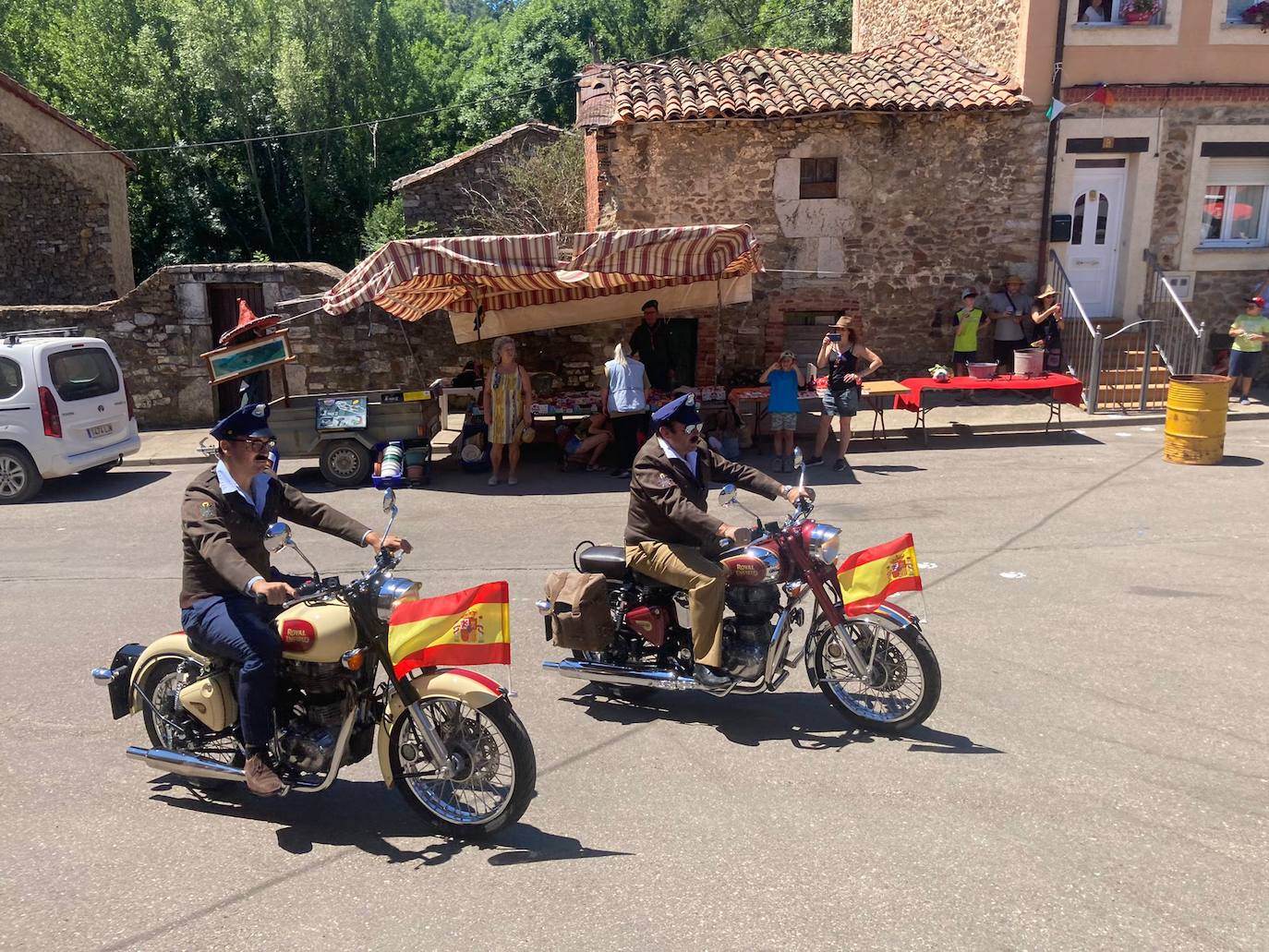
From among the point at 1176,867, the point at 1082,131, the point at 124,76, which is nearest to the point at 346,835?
the point at 1176,867

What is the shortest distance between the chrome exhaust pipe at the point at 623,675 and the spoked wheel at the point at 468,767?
134cm

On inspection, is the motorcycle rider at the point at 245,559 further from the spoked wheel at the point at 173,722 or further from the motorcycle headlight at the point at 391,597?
the spoked wheel at the point at 173,722

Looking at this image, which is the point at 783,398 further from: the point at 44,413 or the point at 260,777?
the point at 260,777

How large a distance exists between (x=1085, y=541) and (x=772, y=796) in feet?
17.3

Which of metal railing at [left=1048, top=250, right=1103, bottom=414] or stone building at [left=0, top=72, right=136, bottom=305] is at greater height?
stone building at [left=0, top=72, right=136, bottom=305]

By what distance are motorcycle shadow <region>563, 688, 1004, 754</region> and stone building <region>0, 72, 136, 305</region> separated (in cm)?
1844

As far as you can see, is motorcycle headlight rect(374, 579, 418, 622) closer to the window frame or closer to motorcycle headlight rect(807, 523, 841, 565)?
motorcycle headlight rect(807, 523, 841, 565)

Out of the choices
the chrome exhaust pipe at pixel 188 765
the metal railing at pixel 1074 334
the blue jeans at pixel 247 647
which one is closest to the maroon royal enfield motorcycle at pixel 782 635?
the blue jeans at pixel 247 647

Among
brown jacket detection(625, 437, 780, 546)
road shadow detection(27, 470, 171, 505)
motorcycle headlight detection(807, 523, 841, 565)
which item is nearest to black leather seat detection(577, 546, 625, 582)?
brown jacket detection(625, 437, 780, 546)

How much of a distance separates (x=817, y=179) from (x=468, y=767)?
12974 millimetres

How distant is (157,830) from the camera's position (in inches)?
176

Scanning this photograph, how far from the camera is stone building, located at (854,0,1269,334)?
1539 cm

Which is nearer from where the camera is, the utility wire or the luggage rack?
the luggage rack

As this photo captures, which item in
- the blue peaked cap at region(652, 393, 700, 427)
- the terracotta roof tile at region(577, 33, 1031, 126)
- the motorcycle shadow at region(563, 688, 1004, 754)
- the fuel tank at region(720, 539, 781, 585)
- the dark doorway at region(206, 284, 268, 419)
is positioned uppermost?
the terracotta roof tile at region(577, 33, 1031, 126)
